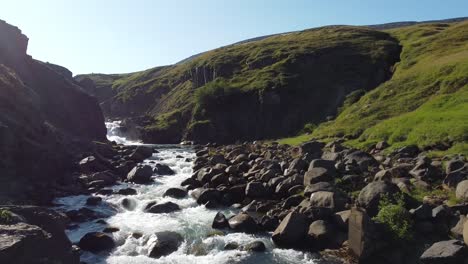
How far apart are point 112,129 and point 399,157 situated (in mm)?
113561

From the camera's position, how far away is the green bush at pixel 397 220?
2547 cm

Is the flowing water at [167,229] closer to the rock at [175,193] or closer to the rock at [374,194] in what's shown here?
the rock at [175,193]

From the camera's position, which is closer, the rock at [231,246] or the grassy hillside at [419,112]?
the rock at [231,246]

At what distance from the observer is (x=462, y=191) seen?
29.3 m

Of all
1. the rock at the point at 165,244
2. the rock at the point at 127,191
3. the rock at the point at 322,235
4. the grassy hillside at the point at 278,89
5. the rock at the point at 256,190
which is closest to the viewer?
the rock at the point at 322,235

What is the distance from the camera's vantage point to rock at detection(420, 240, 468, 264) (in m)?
22.4

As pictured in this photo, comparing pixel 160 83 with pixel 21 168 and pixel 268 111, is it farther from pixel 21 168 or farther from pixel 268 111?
pixel 21 168

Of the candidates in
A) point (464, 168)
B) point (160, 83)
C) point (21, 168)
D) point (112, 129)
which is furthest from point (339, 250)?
point (160, 83)

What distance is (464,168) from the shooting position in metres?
33.0

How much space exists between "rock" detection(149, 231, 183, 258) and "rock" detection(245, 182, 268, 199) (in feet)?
36.0

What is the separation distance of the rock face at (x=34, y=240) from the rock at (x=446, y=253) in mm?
17947

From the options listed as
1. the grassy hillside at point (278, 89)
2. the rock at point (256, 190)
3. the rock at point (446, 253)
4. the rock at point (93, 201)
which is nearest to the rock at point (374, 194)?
the rock at point (446, 253)

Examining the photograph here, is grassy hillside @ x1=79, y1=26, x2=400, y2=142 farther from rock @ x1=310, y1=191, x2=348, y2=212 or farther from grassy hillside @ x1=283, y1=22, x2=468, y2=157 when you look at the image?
rock @ x1=310, y1=191, x2=348, y2=212

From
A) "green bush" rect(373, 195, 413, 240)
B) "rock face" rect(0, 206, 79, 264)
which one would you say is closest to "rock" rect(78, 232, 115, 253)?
"rock face" rect(0, 206, 79, 264)
